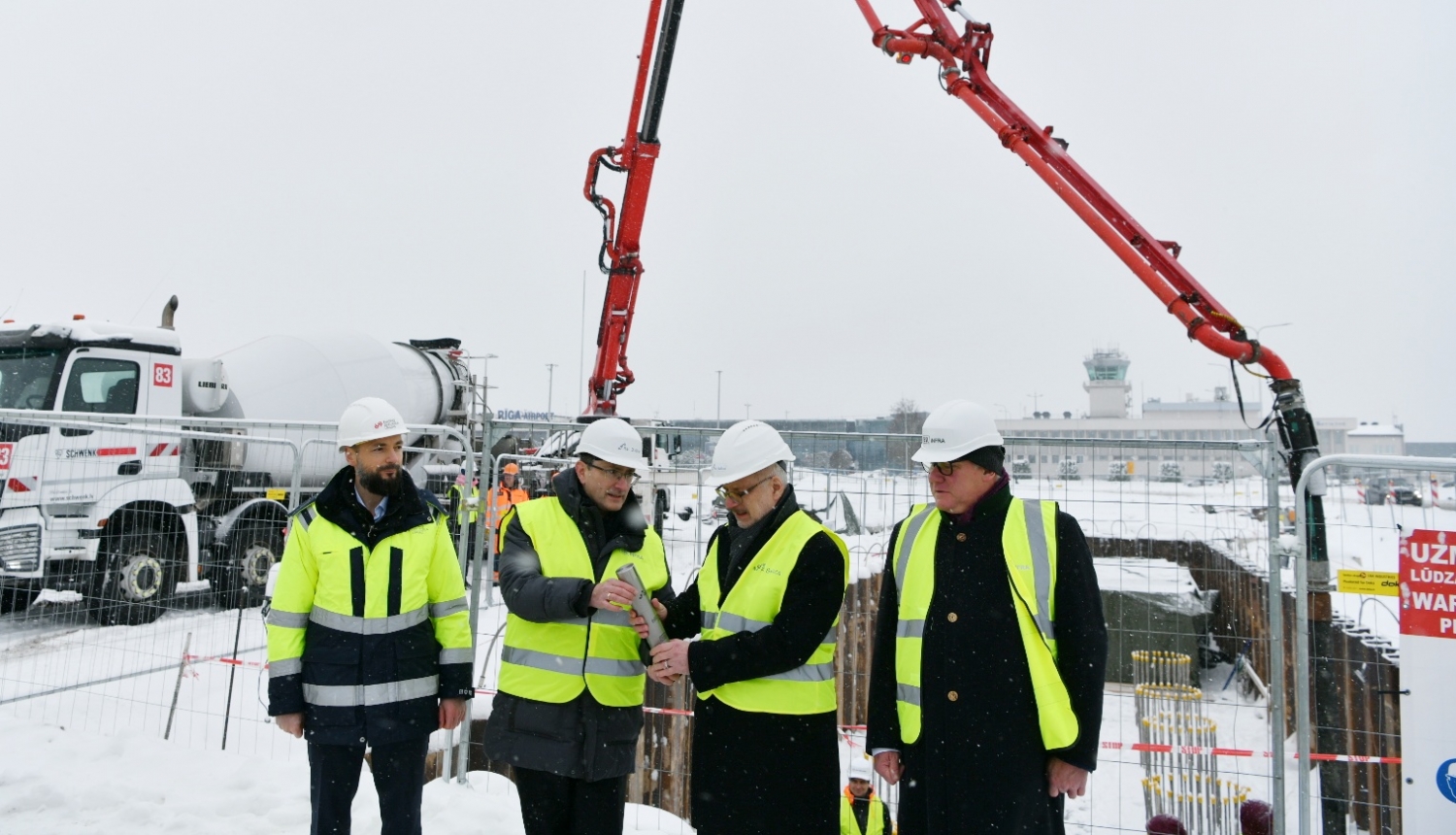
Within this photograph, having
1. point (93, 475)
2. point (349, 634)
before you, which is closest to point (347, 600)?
point (349, 634)

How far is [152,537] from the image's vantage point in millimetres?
8859

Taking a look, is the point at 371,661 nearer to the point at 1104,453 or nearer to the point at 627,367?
the point at 1104,453

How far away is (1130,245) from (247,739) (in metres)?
8.38

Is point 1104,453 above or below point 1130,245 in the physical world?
below

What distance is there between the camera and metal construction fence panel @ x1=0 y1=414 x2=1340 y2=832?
428 centimetres

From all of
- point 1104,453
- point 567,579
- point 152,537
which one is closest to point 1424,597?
point 1104,453

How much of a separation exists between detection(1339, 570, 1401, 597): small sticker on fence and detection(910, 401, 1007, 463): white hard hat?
2028mm

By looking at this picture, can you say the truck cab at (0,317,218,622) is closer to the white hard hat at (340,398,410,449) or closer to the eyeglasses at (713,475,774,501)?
the white hard hat at (340,398,410,449)

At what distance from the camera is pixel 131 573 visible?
315 inches

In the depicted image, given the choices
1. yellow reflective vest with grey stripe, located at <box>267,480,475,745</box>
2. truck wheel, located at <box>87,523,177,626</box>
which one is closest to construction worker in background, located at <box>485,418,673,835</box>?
yellow reflective vest with grey stripe, located at <box>267,480,475,745</box>

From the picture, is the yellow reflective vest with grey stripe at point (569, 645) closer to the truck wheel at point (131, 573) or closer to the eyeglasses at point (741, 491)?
the eyeglasses at point (741, 491)

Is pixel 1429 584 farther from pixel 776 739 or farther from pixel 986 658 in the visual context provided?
A: pixel 776 739

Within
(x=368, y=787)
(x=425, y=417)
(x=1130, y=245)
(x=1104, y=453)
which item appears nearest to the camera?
(x=1104, y=453)

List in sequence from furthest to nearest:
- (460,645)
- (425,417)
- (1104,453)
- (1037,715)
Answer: (425,417) → (1104,453) → (460,645) → (1037,715)
